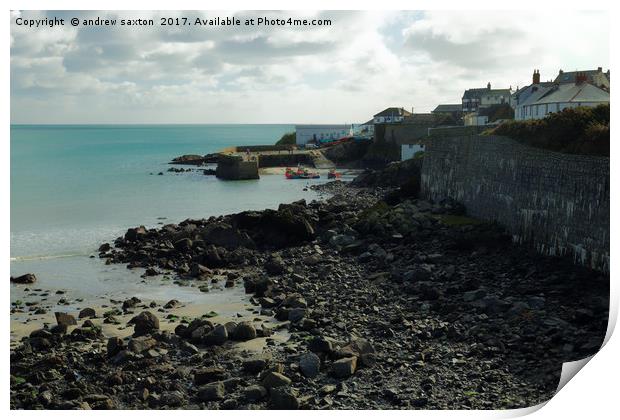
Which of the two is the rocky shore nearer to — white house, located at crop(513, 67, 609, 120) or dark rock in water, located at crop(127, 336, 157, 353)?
dark rock in water, located at crop(127, 336, 157, 353)

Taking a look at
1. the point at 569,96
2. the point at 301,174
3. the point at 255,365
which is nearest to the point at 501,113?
the point at 301,174

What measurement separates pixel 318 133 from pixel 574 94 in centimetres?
4933

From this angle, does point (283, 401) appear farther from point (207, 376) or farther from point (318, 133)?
point (318, 133)

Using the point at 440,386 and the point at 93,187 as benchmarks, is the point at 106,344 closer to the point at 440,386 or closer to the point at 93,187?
the point at 440,386

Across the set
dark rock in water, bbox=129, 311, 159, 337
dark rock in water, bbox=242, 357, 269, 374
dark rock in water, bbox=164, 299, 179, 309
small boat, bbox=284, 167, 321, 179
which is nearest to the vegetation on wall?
small boat, bbox=284, 167, 321, 179

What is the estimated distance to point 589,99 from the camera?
25.7 meters

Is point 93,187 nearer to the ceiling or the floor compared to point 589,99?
nearer to the floor

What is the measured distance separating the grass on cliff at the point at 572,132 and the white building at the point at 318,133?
5331 centimetres

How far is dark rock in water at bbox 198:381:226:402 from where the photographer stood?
10758 mm

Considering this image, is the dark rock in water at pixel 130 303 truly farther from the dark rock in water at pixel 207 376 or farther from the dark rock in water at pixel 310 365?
the dark rock in water at pixel 310 365

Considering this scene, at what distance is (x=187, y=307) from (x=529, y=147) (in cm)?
1045

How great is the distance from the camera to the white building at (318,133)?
2940 inches

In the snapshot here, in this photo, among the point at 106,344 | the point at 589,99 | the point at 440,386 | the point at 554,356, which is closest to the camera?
the point at 440,386
